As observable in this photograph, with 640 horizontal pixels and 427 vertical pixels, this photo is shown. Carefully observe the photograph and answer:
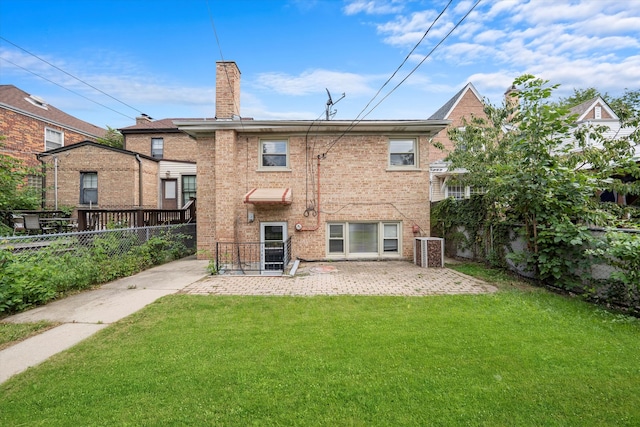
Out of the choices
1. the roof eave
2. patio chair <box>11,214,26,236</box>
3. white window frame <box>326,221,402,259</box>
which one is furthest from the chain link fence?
patio chair <box>11,214,26,236</box>

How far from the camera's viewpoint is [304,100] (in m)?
11.1

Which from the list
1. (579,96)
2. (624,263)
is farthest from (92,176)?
(579,96)

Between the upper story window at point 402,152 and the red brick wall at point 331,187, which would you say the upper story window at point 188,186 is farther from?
the upper story window at point 402,152

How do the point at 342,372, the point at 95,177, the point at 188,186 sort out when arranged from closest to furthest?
the point at 342,372 → the point at 95,177 → the point at 188,186

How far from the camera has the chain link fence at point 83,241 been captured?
17.5 feet

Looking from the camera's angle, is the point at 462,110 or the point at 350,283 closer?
the point at 350,283

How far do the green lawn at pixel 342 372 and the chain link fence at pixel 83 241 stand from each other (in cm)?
269

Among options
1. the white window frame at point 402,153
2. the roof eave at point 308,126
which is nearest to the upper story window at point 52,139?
the roof eave at point 308,126

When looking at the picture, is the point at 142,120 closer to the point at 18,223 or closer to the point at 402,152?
the point at 18,223

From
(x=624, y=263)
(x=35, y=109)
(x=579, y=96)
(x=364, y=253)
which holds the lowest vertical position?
(x=364, y=253)

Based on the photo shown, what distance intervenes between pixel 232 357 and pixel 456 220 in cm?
948

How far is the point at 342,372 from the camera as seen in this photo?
9.73 ft

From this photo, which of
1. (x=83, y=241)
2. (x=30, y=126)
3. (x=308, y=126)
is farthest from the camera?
(x=30, y=126)

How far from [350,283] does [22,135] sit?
Answer: 877 inches
